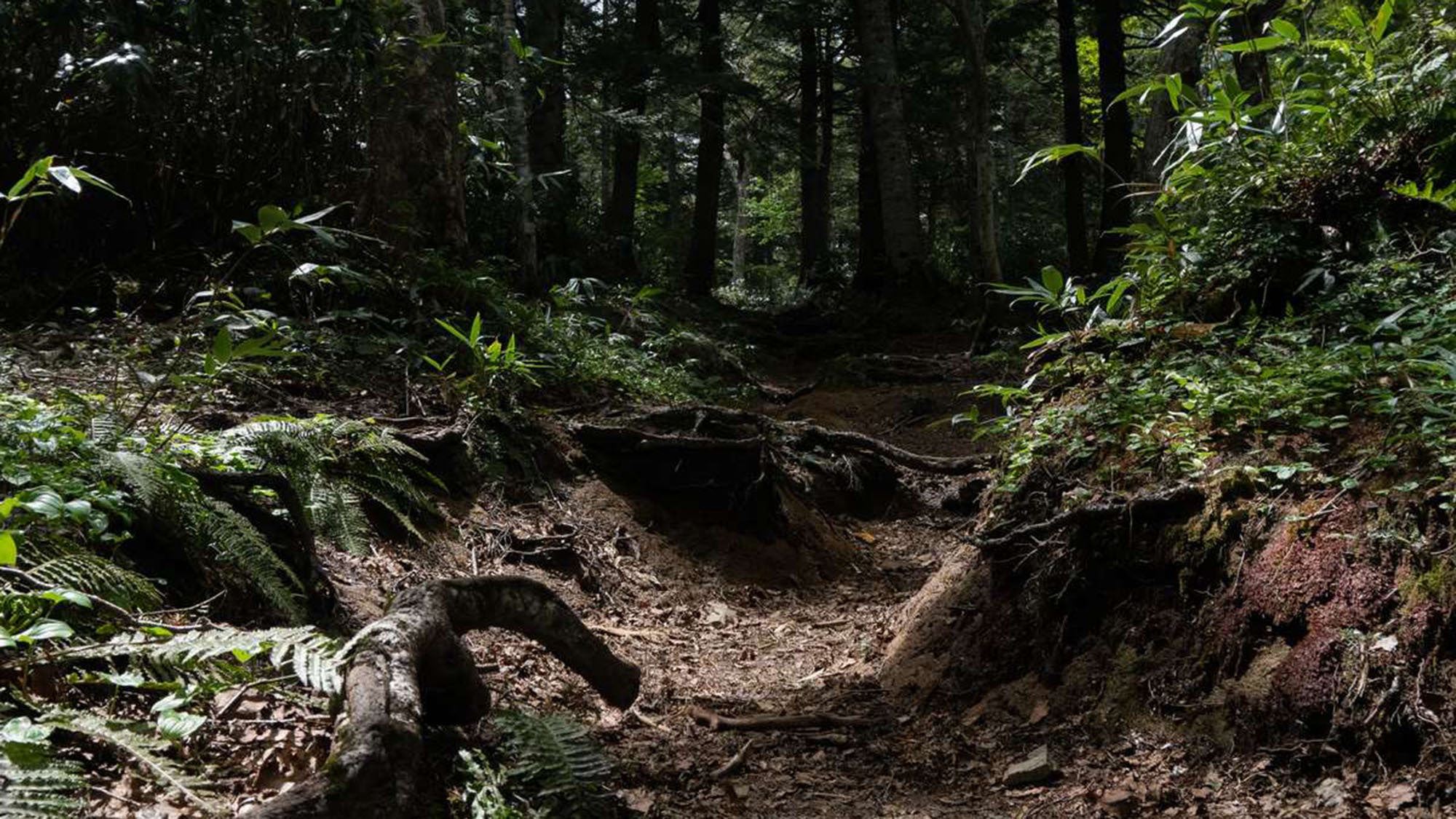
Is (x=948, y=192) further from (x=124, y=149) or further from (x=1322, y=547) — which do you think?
(x=1322, y=547)

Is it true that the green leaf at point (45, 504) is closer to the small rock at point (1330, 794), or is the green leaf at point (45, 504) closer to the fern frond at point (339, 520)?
the fern frond at point (339, 520)

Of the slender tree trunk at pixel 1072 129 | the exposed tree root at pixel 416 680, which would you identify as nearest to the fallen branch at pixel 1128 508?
the exposed tree root at pixel 416 680

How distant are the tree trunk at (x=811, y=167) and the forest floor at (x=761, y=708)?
A: 14.1 m

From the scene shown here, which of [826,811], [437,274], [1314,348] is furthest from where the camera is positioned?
[437,274]

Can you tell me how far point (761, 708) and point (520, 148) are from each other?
7.04 metres

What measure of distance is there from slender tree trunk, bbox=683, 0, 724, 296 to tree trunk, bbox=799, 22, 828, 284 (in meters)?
2.07

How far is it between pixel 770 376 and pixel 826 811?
9.77 meters

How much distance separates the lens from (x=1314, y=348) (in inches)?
136

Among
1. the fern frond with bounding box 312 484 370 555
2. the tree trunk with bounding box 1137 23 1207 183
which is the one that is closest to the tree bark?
the tree trunk with bounding box 1137 23 1207 183

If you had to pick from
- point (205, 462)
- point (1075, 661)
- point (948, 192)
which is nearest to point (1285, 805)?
point (1075, 661)

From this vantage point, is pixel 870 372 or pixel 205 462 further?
pixel 870 372

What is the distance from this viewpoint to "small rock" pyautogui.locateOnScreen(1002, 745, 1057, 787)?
9.19 ft

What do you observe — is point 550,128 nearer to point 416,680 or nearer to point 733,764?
point 733,764

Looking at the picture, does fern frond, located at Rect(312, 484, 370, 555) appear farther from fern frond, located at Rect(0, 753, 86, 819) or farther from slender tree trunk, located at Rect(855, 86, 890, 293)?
slender tree trunk, located at Rect(855, 86, 890, 293)
